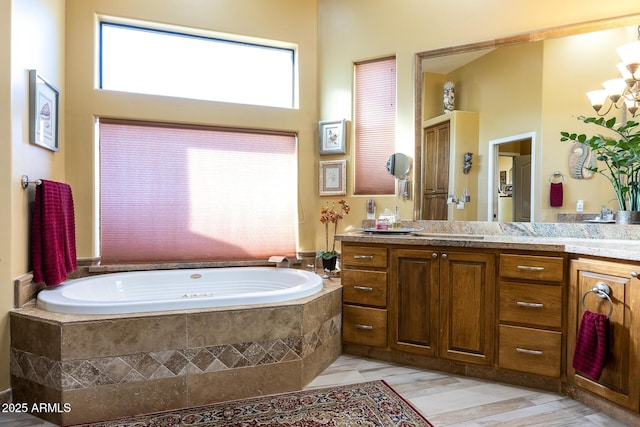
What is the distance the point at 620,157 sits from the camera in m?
2.27

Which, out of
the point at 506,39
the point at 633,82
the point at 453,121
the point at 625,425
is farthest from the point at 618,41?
the point at 625,425

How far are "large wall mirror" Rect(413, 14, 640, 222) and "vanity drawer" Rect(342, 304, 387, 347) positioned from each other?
0.96 meters

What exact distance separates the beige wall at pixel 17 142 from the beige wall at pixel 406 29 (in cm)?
203

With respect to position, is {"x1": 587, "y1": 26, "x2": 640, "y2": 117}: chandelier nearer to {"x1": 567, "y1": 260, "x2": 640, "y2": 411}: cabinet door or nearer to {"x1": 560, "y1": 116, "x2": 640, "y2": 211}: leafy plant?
{"x1": 560, "y1": 116, "x2": 640, "y2": 211}: leafy plant

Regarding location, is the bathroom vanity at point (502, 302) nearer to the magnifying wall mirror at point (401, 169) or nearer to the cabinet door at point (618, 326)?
the cabinet door at point (618, 326)

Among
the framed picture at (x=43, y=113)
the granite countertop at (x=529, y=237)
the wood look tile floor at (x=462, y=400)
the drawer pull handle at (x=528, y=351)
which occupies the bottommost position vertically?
the wood look tile floor at (x=462, y=400)

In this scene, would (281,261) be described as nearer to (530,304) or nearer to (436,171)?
(436,171)

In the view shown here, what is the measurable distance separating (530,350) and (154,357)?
206 centimetres

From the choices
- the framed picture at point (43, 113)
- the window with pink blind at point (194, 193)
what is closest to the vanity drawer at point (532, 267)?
the window with pink blind at point (194, 193)

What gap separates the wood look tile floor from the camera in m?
1.80

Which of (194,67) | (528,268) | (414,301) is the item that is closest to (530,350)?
(528,268)

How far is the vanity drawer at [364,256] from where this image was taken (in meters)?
2.48

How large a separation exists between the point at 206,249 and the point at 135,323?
1.22 m

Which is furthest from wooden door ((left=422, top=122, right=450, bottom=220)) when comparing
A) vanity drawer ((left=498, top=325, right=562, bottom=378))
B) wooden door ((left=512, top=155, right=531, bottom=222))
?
vanity drawer ((left=498, top=325, right=562, bottom=378))
